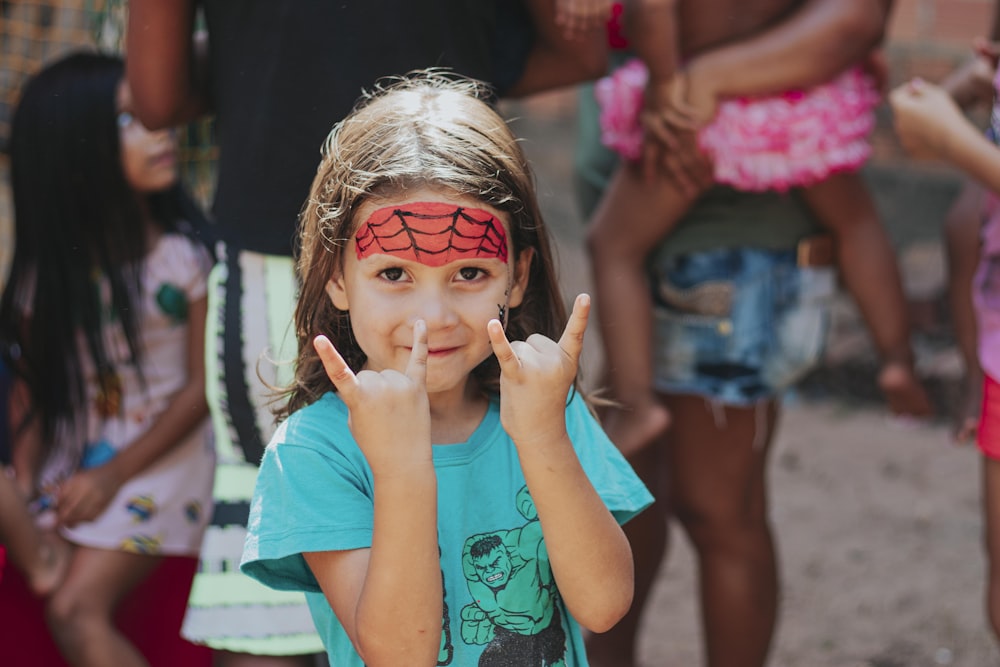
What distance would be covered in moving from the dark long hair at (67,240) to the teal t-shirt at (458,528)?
1145mm

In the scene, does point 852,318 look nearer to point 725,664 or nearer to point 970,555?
point 970,555

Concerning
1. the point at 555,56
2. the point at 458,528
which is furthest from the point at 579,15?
the point at 458,528

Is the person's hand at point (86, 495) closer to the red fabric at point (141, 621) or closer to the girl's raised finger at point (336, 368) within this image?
the red fabric at point (141, 621)

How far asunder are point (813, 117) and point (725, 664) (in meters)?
1.21

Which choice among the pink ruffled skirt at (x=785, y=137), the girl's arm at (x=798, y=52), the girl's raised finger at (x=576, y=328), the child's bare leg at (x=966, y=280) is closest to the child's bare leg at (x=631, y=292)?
the pink ruffled skirt at (x=785, y=137)

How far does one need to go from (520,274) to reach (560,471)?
0.41 metres

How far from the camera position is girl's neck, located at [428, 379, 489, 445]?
1.77m

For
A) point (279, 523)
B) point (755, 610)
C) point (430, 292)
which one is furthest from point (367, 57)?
point (755, 610)

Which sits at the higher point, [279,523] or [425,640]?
[279,523]

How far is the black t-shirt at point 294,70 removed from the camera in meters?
2.00

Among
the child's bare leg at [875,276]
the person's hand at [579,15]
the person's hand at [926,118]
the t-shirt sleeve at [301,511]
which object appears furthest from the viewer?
the child's bare leg at [875,276]

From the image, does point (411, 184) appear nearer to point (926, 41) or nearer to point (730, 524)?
point (730, 524)

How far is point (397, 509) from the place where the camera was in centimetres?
146

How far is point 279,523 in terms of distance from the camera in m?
1.59
